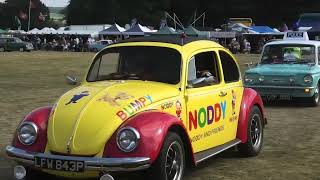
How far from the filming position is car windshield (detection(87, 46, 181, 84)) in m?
7.28

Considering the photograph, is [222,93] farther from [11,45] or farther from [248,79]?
[11,45]

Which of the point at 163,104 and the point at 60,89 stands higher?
the point at 163,104

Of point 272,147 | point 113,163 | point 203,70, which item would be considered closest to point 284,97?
point 272,147

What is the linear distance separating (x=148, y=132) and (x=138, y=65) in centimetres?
160

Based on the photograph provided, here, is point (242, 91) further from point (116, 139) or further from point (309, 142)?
point (116, 139)

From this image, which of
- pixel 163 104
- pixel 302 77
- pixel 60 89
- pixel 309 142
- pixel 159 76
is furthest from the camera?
pixel 60 89

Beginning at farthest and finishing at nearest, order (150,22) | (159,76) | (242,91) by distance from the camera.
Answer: (150,22)
(242,91)
(159,76)

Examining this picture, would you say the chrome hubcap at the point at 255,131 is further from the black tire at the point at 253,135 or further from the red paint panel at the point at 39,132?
the red paint panel at the point at 39,132

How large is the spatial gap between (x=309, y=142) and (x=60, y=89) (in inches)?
447

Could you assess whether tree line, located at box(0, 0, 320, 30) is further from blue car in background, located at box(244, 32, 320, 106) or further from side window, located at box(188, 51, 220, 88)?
side window, located at box(188, 51, 220, 88)

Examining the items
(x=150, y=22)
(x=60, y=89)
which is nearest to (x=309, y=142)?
(x=60, y=89)

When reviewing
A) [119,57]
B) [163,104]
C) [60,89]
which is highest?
[119,57]

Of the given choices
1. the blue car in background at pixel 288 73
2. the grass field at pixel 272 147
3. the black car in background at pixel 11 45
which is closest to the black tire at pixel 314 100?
the blue car in background at pixel 288 73

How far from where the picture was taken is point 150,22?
93.5m
